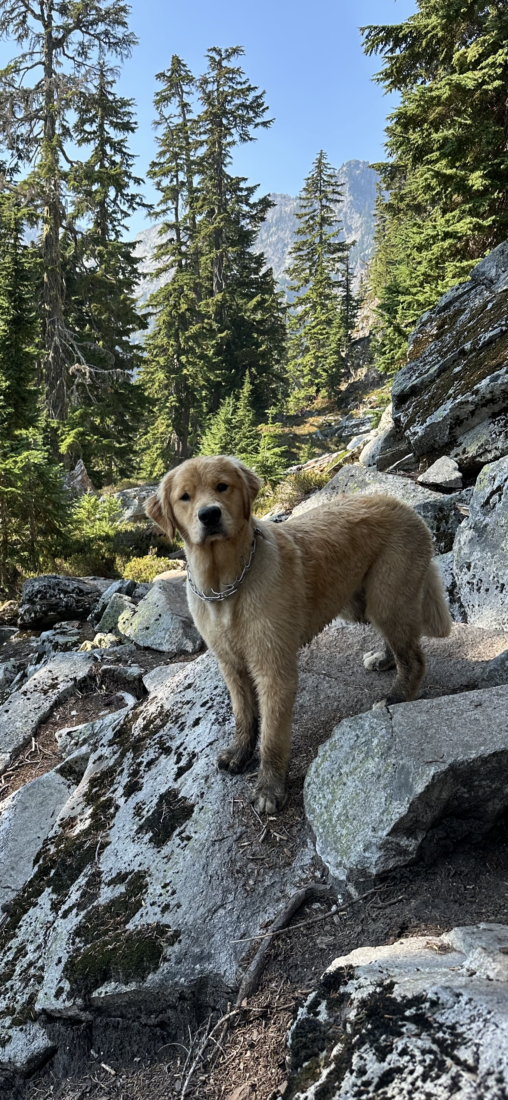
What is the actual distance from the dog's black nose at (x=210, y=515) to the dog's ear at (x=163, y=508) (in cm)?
49

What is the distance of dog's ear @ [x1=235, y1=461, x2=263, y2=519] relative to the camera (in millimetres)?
3549

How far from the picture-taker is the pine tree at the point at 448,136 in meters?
10.6

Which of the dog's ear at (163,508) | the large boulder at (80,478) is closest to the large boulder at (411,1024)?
the dog's ear at (163,508)

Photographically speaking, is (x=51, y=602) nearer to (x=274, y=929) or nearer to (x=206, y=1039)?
(x=274, y=929)

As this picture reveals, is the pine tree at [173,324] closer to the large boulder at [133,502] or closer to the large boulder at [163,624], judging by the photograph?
the large boulder at [133,502]

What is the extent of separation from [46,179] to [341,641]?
1974 cm

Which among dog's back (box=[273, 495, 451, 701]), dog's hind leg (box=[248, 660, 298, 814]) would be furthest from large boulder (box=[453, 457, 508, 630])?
dog's hind leg (box=[248, 660, 298, 814])

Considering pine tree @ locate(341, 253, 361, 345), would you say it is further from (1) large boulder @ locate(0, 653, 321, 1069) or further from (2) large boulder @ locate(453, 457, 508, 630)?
(1) large boulder @ locate(0, 653, 321, 1069)

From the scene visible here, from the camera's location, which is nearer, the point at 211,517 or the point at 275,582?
the point at 211,517

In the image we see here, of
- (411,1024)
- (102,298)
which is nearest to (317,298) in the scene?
(102,298)

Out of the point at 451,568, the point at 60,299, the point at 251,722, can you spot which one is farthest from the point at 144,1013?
the point at 60,299

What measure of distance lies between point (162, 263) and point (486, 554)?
28.7m

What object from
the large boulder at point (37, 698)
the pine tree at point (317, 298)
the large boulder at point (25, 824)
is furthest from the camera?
the pine tree at point (317, 298)

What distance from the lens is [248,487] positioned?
3588 millimetres
